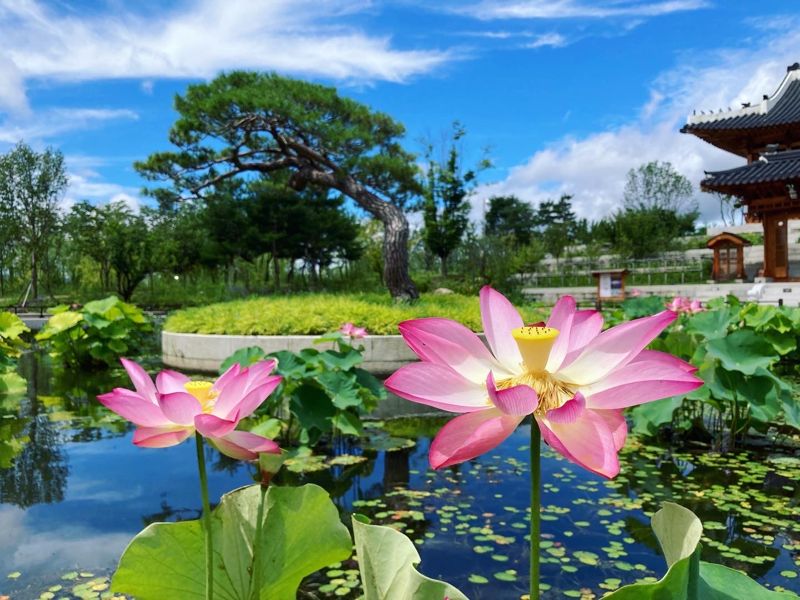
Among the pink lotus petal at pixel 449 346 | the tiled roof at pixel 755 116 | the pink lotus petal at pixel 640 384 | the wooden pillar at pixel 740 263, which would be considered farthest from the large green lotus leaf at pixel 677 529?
the wooden pillar at pixel 740 263

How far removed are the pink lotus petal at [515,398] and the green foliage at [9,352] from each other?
4.76 m

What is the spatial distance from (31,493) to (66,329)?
5.24m

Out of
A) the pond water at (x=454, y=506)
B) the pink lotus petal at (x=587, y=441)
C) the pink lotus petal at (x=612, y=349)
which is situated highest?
the pink lotus petal at (x=612, y=349)

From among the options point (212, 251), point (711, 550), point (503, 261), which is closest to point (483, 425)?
point (711, 550)

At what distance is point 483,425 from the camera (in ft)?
1.88

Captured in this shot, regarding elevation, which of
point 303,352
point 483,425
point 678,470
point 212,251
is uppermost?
point 212,251

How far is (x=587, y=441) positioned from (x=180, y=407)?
1.52 ft

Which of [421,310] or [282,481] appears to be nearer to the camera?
[282,481]

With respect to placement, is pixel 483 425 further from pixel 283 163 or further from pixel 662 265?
pixel 662 265

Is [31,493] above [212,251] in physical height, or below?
below

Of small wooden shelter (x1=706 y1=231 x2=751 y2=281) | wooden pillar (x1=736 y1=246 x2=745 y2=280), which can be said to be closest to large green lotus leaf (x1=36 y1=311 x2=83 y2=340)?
small wooden shelter (x1=706 y1=231 x2=751 y2=281)

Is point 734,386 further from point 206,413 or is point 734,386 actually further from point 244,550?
point 206,413

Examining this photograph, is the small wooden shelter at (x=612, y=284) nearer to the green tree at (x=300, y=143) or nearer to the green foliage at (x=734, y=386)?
the green tree at (x=300, y=143)

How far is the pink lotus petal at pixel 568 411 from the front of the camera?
54cm
